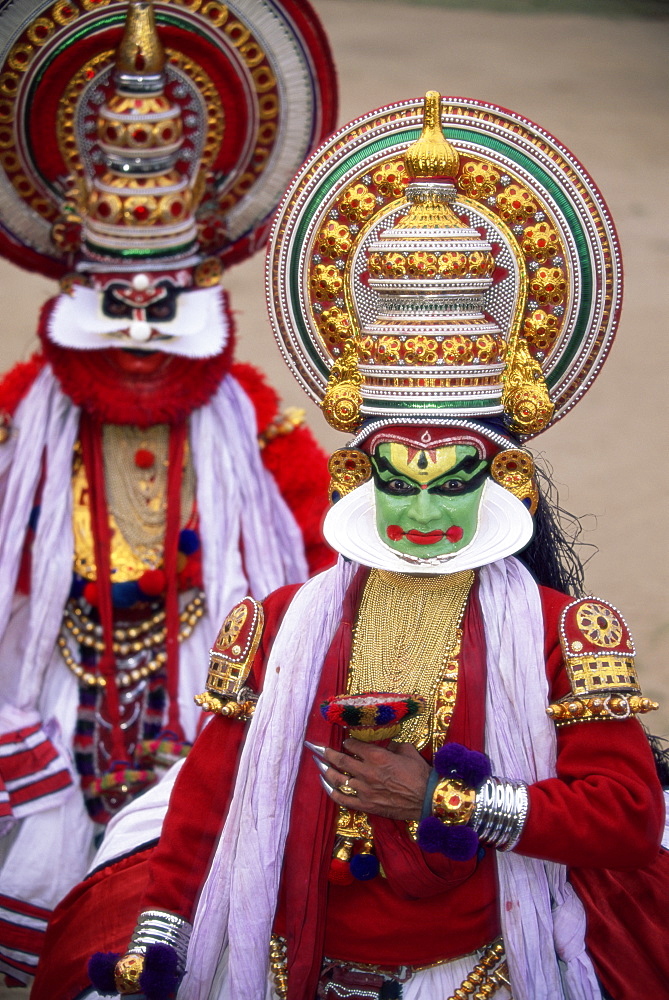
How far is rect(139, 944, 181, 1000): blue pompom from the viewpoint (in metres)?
3.18

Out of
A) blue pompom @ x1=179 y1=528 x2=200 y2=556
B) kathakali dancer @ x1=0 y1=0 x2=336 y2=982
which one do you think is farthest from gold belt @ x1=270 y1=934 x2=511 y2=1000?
blue pompom @ x1=179 y1=528 x2=200 y2=556

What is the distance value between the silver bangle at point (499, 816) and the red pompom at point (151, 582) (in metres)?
2.21

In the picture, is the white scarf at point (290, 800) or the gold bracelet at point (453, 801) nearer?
the gold bracelet at point (453, 801)

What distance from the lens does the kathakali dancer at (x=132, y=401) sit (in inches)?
194

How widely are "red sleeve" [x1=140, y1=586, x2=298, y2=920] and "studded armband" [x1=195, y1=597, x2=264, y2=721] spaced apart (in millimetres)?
38

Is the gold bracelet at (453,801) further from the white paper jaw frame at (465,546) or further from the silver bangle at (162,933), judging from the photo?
the silver bangle at (162,933)

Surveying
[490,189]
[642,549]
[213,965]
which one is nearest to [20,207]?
[490,189]

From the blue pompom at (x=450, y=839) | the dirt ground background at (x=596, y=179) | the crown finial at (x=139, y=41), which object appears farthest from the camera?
the dirt ground background at (x=596, y=179)

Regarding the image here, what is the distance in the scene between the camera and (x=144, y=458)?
517 centimetres

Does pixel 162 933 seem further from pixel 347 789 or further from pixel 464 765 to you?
pixel 464 765

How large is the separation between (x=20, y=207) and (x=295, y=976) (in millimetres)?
2914

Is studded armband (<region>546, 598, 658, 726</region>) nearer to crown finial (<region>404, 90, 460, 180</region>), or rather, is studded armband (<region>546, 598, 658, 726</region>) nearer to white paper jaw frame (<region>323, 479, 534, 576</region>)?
white paper jaw frame (<region>323, 479, 534, 576</region>)

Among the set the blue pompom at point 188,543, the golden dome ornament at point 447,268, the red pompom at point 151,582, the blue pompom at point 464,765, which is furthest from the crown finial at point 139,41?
the blue pompom at point 464,765

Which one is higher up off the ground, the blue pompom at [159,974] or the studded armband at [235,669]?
the studded armband at [235,669]
